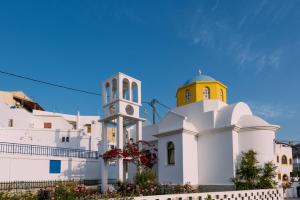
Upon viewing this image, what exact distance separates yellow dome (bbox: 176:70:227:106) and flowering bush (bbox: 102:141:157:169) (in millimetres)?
4534

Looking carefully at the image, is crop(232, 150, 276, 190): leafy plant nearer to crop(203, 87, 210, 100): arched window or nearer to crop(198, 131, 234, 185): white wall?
crop(198, 131, 234, 185): white wall

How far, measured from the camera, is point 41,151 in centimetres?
2358

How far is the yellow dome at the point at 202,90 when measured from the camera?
22000mm

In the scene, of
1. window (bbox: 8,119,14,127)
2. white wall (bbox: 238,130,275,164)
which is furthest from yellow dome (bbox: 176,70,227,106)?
window (bbox: 8,119,14,127)

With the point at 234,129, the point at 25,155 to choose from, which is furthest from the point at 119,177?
the point at 234,129

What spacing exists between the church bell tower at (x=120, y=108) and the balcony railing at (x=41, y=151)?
3650 millimetres

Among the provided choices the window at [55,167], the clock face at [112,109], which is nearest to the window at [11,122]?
the window at [55,167]

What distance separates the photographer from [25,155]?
20.8 m

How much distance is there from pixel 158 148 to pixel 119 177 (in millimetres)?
3255

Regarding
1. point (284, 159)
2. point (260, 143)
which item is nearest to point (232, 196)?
point (260, 143)

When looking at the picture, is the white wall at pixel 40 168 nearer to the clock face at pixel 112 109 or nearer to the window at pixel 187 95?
the clock face at pixel 112 109

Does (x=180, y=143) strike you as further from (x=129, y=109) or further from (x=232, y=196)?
(x=232, y=196)

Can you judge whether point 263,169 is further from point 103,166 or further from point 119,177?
point 103,166

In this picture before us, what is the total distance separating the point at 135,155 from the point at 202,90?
654cm
